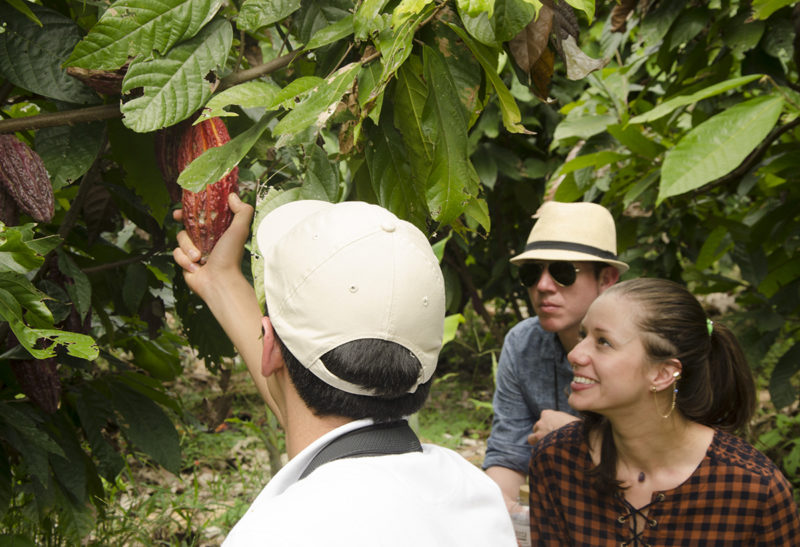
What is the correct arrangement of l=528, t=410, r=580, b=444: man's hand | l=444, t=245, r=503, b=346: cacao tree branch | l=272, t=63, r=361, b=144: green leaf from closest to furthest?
l=272, t=63, r=361, b=144: green leaf → l=528, t=410, r=580, b=444: man's hand → l=444, t=245, r=503, b=346: cacao tree branch

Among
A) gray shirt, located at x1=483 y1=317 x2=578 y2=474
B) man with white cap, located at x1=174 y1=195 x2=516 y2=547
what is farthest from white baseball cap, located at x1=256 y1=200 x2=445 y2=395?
gray shirt, located at x1=483 y1=317 x2=578 y2=474

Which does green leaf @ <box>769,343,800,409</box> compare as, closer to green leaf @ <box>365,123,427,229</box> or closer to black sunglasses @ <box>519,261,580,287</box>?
black sunglasses @ <box>519,261,580,287</box>

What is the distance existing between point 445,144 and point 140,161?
55 centimetres

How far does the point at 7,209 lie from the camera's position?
1110mm

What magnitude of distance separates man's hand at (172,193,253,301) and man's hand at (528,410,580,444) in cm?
114

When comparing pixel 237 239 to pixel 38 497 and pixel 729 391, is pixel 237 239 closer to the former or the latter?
pixel 38 497

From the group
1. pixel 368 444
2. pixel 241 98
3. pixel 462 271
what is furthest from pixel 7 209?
pixel 462 271

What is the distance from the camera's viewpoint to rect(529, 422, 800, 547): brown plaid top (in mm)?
1577

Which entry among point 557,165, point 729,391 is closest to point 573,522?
point 729,391

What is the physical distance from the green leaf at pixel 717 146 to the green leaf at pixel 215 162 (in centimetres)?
76

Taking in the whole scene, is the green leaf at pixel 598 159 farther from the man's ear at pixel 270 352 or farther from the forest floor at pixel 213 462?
the man's ear at pixel 270 352

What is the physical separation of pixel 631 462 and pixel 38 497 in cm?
122

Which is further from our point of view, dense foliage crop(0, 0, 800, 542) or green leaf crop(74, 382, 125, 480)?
green leaf crop(74, 382, 125, 480)

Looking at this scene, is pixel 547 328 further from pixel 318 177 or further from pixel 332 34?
pixel 332 34
